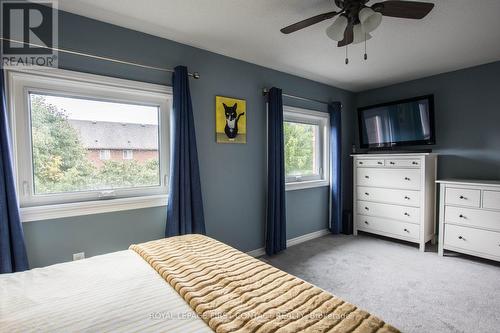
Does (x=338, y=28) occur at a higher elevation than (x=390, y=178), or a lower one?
higher

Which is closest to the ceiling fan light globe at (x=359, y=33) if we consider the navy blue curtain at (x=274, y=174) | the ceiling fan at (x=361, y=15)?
the ceiling fan at (x=361, y=15)

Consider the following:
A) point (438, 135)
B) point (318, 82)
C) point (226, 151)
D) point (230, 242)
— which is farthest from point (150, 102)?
point (438, 135)

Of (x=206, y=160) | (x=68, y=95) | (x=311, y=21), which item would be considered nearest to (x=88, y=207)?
(x=68, y=95)

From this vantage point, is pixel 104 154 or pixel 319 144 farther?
pixel 319 144

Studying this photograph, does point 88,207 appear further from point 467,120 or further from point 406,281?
point 467,120

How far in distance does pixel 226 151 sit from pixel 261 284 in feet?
5.97

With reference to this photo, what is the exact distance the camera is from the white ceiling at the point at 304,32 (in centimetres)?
189

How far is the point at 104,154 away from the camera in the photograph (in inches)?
86.2

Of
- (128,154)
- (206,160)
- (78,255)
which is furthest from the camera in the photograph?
(206,160)

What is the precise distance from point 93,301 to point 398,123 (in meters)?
4.07

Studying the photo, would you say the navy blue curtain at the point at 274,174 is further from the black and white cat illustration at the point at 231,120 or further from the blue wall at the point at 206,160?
the black and white cat illustration at the point at 231,120

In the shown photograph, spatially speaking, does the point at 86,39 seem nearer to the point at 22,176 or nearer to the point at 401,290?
the point at 22,176

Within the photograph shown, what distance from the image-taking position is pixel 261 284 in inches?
46.3

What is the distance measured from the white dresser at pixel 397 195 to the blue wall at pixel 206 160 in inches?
26.9
